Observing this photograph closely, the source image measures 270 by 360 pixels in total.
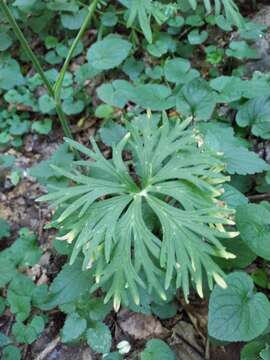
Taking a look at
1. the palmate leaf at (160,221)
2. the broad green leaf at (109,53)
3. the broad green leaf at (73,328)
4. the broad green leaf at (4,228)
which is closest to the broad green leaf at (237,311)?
the palmate leaf at (160,221)

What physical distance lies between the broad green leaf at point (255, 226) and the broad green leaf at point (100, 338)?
2.49ft

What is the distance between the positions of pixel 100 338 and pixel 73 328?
0.44 ft

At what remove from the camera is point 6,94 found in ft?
11.1

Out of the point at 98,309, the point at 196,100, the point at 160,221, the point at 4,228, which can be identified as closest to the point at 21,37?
the point at 196,100

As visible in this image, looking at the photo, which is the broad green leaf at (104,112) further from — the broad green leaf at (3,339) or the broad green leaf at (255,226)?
the broad green leaf at (3,339)

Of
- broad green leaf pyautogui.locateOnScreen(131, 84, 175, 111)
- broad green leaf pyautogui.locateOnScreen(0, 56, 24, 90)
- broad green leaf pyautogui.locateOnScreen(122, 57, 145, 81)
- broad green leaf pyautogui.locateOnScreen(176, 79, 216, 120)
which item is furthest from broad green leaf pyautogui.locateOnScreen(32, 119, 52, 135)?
broad green leaf pyautogui.locateOnScreen(176, 79, 216, 120)

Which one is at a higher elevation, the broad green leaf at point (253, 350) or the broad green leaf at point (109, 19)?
the broad green leaf at point (109, 19)

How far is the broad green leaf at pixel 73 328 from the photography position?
218 centimetres

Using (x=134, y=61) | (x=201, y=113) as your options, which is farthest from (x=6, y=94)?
(x=201, y=113)

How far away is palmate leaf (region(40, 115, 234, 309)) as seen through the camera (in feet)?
5.41

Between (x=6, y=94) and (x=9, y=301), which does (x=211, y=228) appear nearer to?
(x=9, y=301)

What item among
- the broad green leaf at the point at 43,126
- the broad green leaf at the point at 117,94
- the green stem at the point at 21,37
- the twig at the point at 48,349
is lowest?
the twig at the point at 48,349

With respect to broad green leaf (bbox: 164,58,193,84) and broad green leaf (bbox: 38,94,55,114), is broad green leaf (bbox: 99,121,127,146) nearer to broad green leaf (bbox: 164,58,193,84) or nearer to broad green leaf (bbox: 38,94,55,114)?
broad green leaf (bbox: 164,58,193,84)

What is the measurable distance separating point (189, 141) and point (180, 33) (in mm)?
1709
